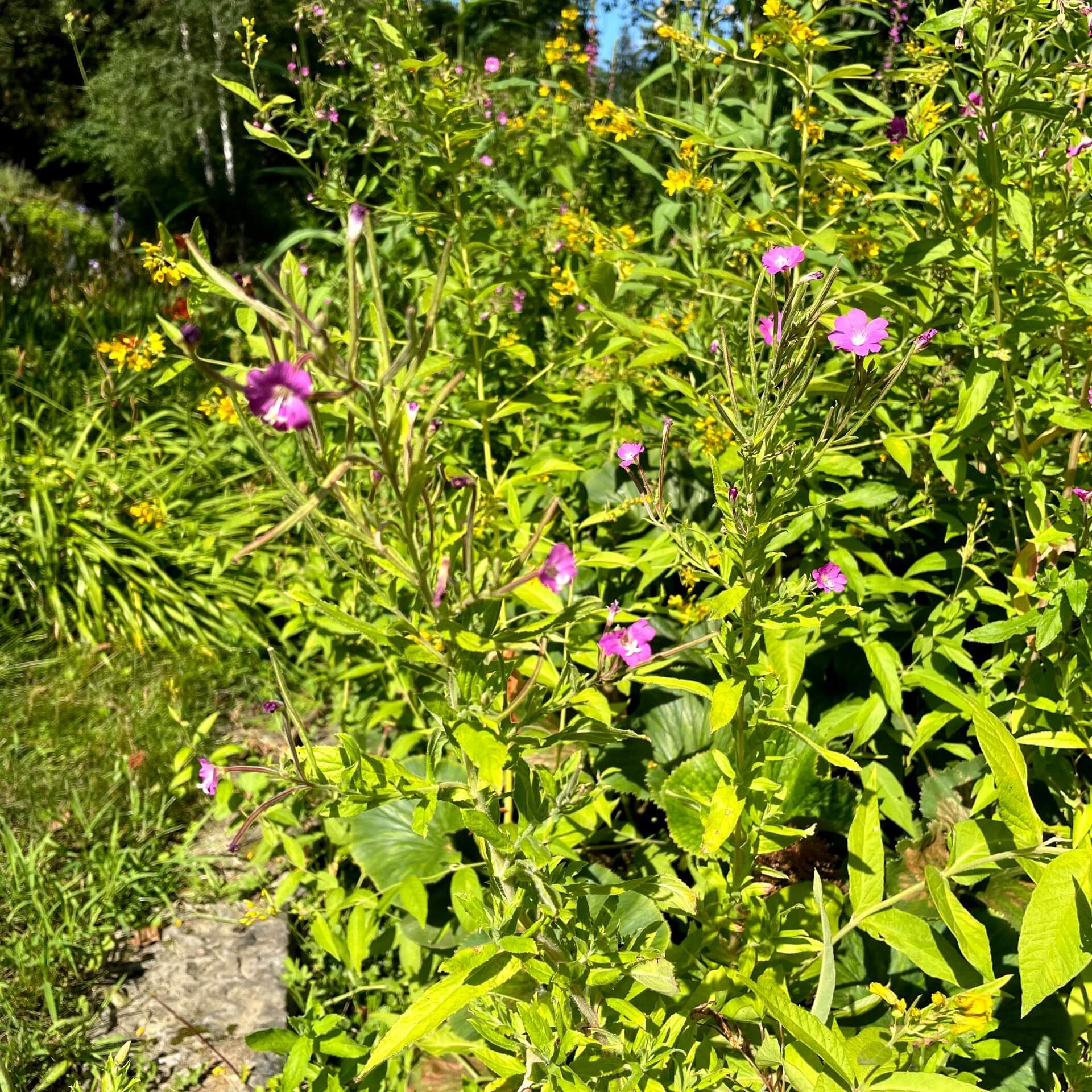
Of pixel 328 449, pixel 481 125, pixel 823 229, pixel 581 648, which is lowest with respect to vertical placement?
pixel 581 648

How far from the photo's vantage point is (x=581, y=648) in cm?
141

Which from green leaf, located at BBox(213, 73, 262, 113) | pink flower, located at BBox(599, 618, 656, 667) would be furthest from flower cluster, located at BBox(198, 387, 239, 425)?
pink flower, located at BBox(599, 618, 656, 667)

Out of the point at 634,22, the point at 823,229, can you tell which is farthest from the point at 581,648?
the point at 634,22

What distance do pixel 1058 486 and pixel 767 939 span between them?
40.1 inches

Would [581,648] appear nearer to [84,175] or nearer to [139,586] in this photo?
[139,586]

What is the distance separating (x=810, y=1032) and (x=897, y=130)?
1.77 meters

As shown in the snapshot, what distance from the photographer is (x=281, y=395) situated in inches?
29.6

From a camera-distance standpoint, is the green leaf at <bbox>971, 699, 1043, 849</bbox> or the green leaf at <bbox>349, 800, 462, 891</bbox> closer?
the green leaf at <bbox>971, 699, 1043, 849</bbox>

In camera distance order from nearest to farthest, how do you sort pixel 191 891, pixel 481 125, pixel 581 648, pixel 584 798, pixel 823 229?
pixel 584 798 < pixel 581 648 < pixel 823 229 < pixel 481 125 < pixel 191 891

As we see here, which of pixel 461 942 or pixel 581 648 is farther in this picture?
pixel 461 942

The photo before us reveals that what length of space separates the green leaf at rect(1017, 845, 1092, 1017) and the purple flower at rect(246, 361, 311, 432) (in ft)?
2.90

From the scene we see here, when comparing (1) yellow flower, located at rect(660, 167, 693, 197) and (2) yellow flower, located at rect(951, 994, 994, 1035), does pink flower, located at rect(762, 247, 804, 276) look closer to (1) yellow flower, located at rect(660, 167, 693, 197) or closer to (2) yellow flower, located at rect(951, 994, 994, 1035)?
(1) yellow flower, located at rect(660, 167, 693, 197)

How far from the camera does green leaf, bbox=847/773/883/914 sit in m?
1.25

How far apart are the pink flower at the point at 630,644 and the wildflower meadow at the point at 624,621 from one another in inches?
0.8
